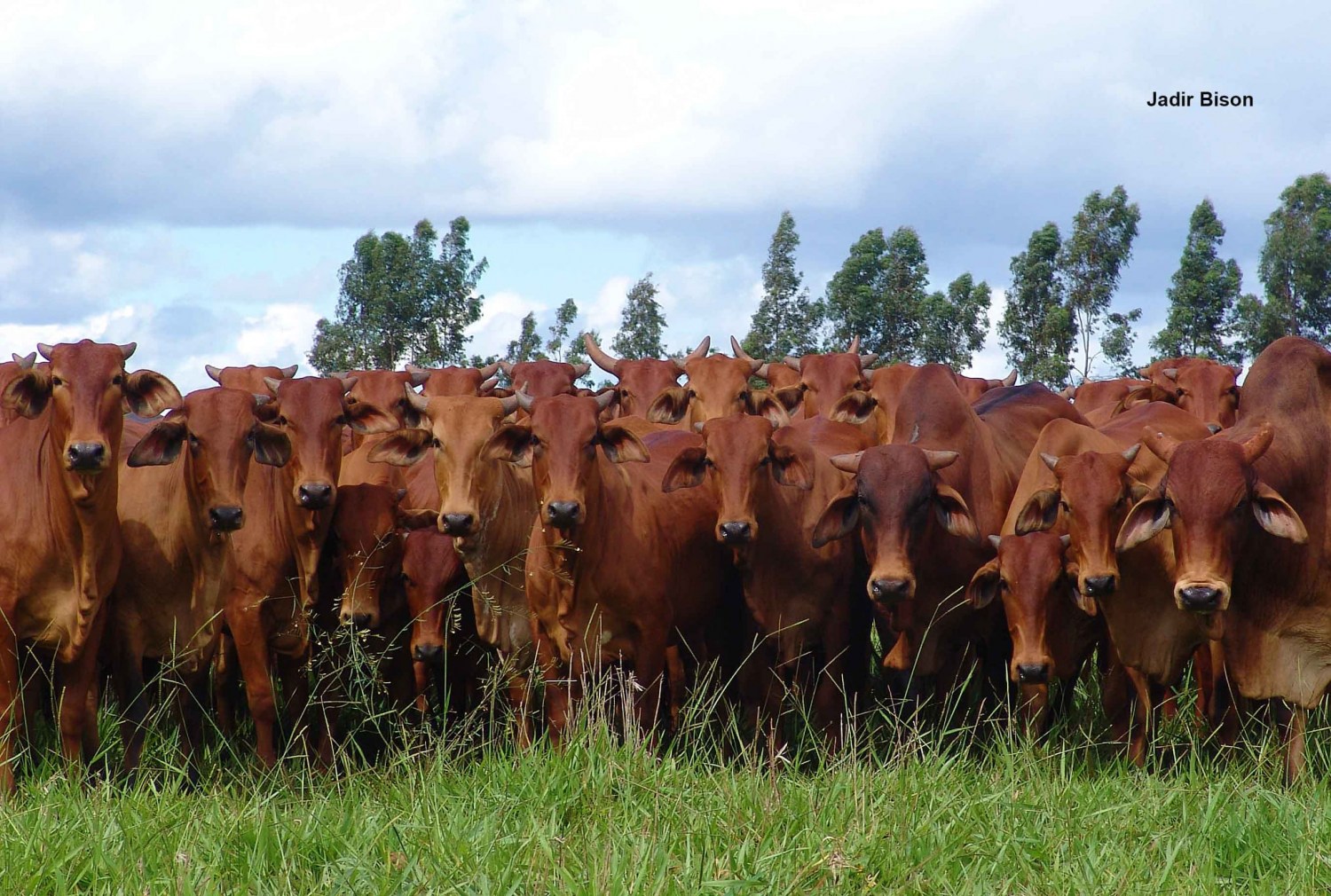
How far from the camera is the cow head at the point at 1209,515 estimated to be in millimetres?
5566

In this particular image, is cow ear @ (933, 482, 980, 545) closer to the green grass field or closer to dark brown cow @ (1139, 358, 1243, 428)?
the green grass field

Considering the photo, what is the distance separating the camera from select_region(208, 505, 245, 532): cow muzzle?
615cm

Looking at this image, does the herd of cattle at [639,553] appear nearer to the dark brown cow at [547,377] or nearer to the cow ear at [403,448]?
the cow ear at [403,448]

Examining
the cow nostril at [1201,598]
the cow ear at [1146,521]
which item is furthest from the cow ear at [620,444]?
the cow nostril at [1201,598]

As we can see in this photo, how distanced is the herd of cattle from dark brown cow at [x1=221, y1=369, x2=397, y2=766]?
14mm

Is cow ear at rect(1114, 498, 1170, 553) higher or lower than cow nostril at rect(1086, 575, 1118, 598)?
higher

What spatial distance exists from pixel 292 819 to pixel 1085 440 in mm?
4059

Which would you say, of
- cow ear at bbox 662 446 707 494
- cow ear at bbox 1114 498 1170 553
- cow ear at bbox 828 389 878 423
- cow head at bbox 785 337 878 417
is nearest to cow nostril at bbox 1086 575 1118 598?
cow ear at bbox 1114 498 1170 553

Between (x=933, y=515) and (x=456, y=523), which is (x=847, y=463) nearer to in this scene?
(x=933, y=515)

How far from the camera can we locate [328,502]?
6.62 metres

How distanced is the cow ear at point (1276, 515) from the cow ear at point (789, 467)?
192 cm

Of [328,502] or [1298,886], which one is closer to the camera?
[1298,886]

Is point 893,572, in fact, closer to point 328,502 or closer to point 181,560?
point 328,502

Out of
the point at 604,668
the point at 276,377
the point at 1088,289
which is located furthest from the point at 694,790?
the point at 1088,289
